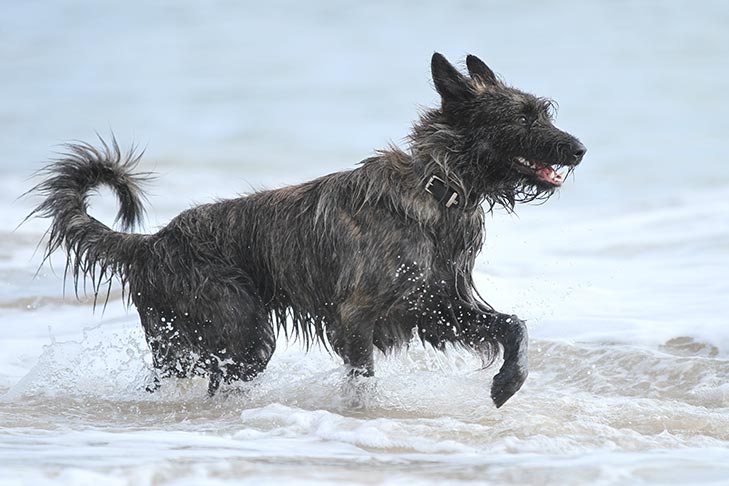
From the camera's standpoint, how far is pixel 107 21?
24.1 metres

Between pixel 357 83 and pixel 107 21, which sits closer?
pixel 357 83

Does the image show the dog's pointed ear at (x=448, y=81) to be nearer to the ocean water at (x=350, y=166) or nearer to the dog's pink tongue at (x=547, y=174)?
the dog's pink tongue at (x=547, y=174)

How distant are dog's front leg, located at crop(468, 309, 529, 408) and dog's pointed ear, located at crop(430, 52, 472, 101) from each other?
1127mm

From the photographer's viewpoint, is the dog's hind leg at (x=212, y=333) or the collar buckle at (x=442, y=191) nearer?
the collar buckle at (x=442, y=191)

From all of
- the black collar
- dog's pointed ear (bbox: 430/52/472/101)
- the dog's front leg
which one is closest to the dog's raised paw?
the dog's front leg

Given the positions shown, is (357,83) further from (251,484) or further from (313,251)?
(251,484)

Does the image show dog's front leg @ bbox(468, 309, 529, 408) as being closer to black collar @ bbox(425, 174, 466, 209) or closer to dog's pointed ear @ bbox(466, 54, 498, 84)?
black collar @ bbox(425, 174, 466, 209)

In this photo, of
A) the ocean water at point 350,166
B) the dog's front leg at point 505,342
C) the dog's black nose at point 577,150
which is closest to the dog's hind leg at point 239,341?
the ocean water at point 350,166

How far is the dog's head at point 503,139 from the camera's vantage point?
6.10 m

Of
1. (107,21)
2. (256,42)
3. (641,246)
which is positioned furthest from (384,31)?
(641,246)

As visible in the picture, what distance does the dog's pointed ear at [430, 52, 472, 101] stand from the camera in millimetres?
6211

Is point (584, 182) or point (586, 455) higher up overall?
point (584, 182)

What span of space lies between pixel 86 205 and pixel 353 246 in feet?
5.38

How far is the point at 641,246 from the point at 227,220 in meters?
→ 6.51
